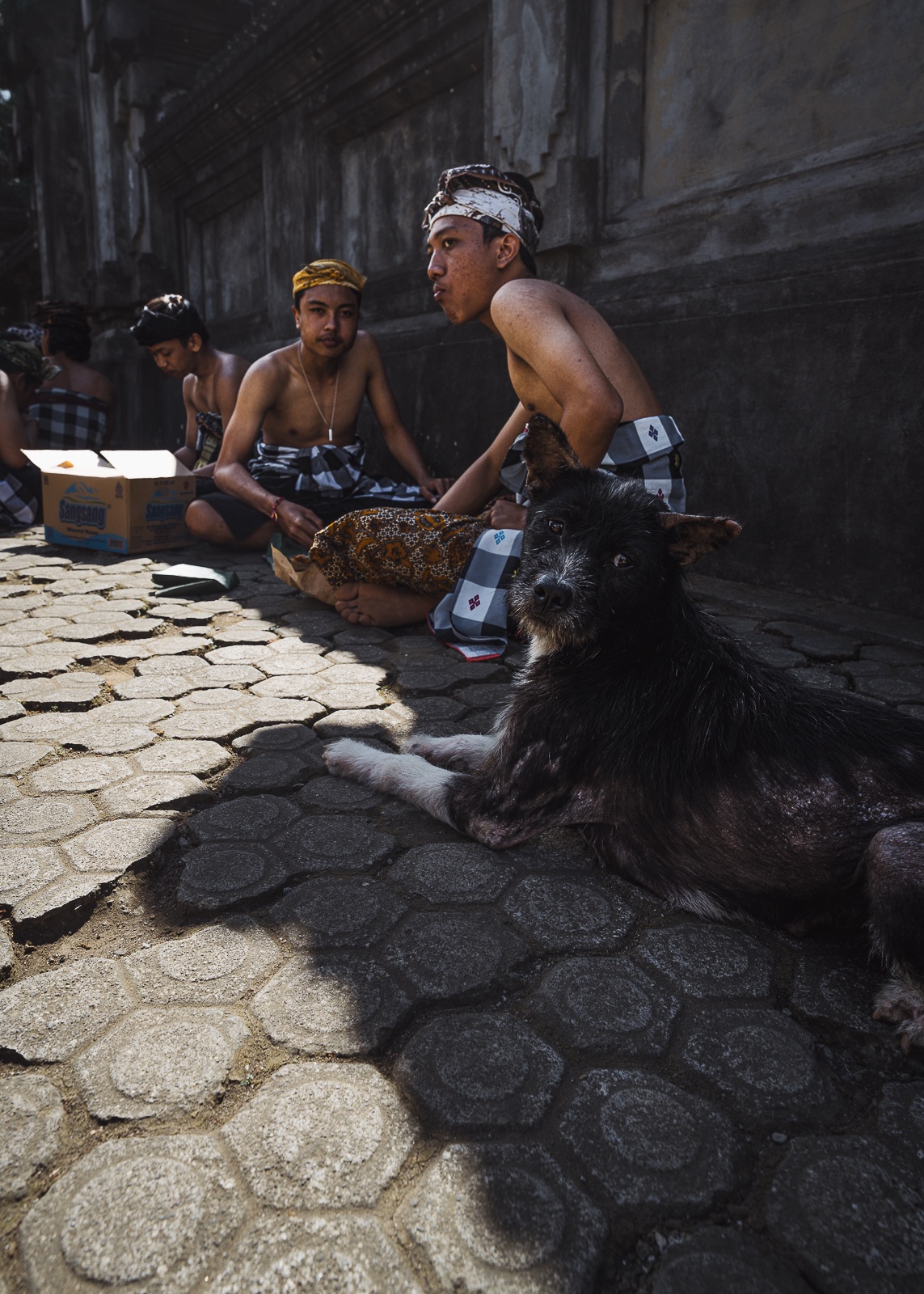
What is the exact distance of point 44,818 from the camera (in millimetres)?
2607

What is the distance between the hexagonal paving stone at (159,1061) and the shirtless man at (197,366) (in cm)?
704

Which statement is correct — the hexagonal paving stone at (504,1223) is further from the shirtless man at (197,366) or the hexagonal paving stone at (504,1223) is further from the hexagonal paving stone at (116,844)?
the shirtless man at (197,366)

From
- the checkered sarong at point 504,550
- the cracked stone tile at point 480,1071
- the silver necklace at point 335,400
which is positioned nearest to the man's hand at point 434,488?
the silver necklace at point 335,400

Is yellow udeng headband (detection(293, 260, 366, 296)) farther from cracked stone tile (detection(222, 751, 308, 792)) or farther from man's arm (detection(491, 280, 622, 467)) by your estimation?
cracked stone tile (detection(222, 751, 308, 792))

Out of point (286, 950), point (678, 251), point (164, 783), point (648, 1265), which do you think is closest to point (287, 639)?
point (164, 783)

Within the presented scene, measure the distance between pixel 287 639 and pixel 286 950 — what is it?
3.00 meters

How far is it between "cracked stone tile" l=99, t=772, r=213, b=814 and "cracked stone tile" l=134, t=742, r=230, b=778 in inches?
2.0

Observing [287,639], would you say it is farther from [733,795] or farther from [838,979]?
[838,979]

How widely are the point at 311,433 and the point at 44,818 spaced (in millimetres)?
5385

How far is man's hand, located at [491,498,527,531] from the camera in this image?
15.4ft

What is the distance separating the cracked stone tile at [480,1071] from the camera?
1.54 meters

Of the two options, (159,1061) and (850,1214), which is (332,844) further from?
(850,1214)

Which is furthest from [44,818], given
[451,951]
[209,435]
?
[209,435]

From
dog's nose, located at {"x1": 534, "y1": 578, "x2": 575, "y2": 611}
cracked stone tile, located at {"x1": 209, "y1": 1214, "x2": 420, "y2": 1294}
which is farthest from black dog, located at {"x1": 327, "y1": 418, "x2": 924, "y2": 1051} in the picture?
cracked stone tile, located at {"x1": 209, "y1": 1214, "x2": 420, "y2": 1294}
